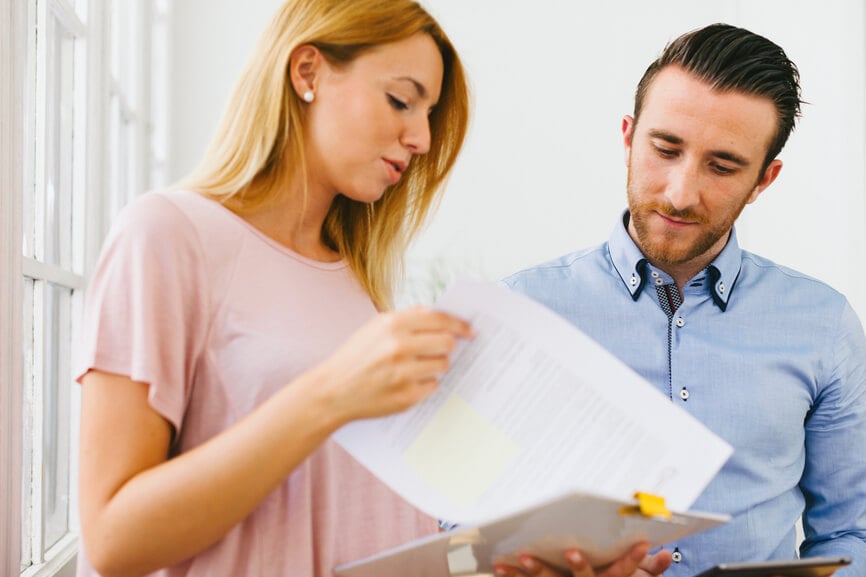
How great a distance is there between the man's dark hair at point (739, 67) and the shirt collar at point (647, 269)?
0.17 meters

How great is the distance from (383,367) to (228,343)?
0.23 meters

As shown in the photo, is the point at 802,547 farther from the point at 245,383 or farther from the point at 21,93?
the point at 21,93

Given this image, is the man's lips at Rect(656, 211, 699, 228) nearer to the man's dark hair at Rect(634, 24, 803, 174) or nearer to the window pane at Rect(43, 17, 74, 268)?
the man's dark hair at Rect(634, 24, 803, 174)

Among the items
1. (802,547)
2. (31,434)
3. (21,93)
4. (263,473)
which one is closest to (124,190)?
(31,434)

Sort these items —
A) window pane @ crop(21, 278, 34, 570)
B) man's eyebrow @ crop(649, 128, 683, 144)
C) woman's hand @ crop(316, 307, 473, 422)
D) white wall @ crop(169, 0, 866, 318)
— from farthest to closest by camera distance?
white wall @ crop(169, 0, 866, 318) < window pane @ crop(21, 278, 34, 570) < man's eyebrow @ crop(649, 128, 683, 144) < woman's hand @ crop(316, 307, 473, 422)

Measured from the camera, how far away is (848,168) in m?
3.39

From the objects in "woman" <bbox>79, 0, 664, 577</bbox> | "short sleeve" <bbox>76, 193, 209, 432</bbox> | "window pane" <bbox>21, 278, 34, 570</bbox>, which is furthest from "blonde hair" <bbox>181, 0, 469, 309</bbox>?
"window pane" <bbox>21, 278, 34, 570</bbox>

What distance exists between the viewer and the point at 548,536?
3.49ft

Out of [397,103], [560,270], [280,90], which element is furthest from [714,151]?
[280,90]

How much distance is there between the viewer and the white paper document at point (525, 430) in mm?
1010

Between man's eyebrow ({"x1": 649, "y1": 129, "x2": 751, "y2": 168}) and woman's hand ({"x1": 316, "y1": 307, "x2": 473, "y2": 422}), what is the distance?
947 mm

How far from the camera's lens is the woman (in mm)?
940

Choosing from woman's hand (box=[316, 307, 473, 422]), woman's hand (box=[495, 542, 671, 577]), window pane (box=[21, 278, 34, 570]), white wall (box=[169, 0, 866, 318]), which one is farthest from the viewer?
white wall (box=[169, 0, 866, 318])

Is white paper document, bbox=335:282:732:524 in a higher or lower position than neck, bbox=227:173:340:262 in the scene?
lower
